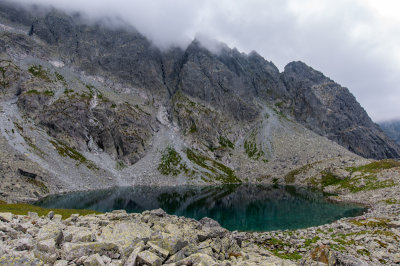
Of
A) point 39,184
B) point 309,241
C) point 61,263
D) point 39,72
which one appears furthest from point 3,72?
point 309,241

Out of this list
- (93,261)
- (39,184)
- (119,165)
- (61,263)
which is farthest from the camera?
(119,165)

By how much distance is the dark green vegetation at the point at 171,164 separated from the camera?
14938cm

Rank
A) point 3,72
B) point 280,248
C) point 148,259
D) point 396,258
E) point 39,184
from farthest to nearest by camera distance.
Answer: point 3,72, point 39,184, point 280,248, point 396,258, point 148,259

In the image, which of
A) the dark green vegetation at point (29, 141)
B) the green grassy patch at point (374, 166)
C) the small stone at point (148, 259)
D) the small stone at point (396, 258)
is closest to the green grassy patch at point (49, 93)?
the dark green vegetation at point (29, 141)

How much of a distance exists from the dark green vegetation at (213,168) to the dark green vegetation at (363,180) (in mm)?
56715

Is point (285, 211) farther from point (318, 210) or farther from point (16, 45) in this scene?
point (16, 45)

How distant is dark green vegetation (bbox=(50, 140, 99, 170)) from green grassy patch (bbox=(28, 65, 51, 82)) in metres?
65.9

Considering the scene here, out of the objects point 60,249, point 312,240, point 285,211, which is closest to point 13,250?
point 60,249

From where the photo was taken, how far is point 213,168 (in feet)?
547

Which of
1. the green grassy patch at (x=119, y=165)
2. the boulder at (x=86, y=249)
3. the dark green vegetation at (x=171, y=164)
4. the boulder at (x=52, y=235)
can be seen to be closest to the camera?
the boulder at (x=86, y=249)

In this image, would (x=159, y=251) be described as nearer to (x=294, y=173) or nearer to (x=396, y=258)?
(x=396, y=258)

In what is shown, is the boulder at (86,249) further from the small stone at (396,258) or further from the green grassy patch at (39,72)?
the green grassy patch at (39,72)

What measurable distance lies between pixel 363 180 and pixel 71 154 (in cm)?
14410

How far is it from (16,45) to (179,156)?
6142 inches
